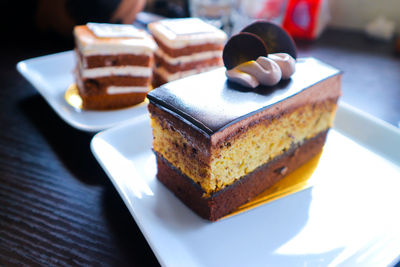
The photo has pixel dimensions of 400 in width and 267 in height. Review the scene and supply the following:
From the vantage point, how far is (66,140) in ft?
5.90

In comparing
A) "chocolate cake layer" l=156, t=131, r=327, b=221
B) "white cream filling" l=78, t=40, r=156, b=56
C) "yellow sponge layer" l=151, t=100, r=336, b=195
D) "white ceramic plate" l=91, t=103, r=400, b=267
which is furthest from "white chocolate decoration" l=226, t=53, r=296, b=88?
"white cream filling" l=78, t=40, r=156, b=56

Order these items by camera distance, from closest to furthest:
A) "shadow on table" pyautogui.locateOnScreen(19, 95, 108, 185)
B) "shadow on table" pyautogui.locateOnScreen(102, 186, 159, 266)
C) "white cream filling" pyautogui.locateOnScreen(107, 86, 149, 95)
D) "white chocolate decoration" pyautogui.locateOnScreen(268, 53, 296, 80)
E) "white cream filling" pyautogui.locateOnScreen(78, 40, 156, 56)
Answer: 1. "shadow on table" pyautogui.locateOnScreen(102, 186, 159, 266)
2. "white chocolate decoration" pyautogui.locateOnScreen(268, 53, 296, 80)
3. "shadow on table" pyautogui.locateOnScreen(19, 95, 108, 185)
4. "white cream filling" pyautogui.locateOnScreen(78, 40, 156, 56)
5. "white cream filling" pyautogui.locateOnScreen(107, 86, 149, 95)

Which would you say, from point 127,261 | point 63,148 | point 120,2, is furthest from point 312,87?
point 120,2

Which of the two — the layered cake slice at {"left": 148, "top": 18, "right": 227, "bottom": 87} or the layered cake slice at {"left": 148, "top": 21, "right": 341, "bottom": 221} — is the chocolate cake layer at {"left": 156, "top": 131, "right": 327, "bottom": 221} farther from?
the layered cake slice at {"left": 148, "top": 18, "right": 227, "bottom": 87}

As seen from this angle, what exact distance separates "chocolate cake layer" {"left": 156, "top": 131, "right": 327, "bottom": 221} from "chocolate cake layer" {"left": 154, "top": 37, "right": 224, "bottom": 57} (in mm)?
1092

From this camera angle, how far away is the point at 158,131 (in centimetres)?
145

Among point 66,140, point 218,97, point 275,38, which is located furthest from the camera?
point 66,140

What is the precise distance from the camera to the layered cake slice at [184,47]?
7.70 feet

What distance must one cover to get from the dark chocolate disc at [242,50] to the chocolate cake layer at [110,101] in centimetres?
94

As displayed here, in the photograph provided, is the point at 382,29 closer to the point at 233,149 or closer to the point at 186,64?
the point at 186,64

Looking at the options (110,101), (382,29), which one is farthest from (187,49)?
(382,29)

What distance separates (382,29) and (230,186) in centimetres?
286

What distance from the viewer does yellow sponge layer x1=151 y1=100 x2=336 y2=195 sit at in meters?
1.28

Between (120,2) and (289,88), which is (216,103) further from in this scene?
(120,2)
